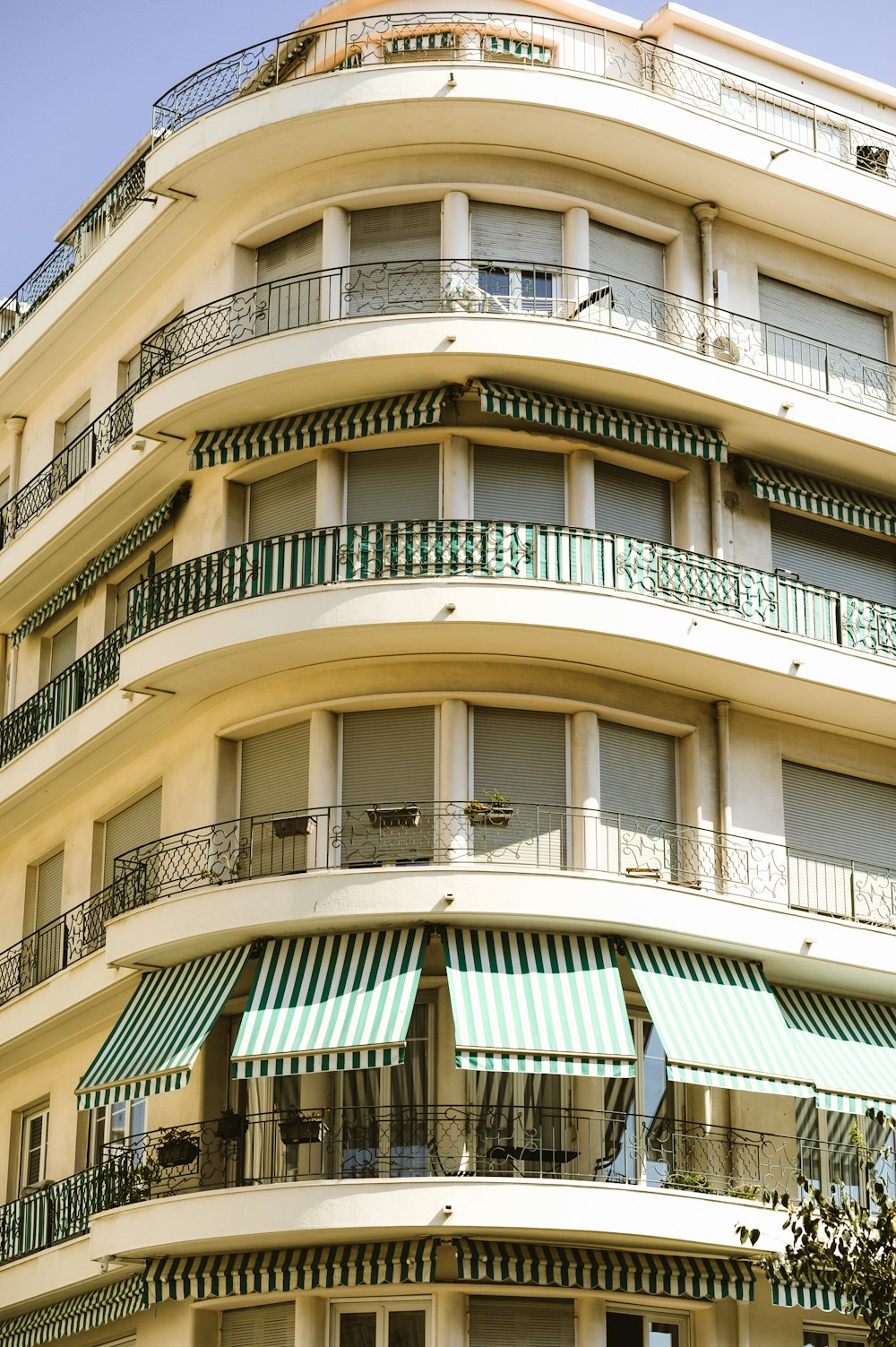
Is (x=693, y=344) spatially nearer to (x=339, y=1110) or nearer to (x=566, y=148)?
(x=566, y=148)

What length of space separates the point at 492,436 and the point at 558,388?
34.2 inches

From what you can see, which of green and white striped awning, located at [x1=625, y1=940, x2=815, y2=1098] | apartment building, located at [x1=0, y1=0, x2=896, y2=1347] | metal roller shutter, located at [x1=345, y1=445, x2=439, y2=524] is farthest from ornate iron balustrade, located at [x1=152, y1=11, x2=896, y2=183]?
green and white striped awning, located at [x1=625, y1=940, x2=815, y2=1098]

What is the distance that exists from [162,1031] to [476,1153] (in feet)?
11.4

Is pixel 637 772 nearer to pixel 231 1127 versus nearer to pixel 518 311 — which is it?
pixel 518 311

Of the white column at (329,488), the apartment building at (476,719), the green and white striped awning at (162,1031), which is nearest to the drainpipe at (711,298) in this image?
the apartment building at (476,719)

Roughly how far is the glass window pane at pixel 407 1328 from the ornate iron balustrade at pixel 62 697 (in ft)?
27.5

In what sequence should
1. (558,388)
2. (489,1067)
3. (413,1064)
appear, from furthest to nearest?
(558,388), (413,1064), (489,1067)

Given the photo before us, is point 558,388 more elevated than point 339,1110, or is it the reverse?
point 558,388

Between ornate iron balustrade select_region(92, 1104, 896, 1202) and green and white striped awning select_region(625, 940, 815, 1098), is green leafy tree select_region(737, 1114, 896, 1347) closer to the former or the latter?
ornate iron balustrade select_region(92, 1104, 896, 1202)

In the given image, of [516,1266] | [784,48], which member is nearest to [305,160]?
[784,48]

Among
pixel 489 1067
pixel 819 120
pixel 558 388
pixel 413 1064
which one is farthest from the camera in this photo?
pixel 819 120

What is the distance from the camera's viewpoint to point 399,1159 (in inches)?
794

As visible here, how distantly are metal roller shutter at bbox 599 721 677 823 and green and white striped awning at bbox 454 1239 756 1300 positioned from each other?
4530mm

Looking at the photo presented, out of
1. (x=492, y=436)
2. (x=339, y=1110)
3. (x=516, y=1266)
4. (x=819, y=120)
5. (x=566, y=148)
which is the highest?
(x=819, y=120)
